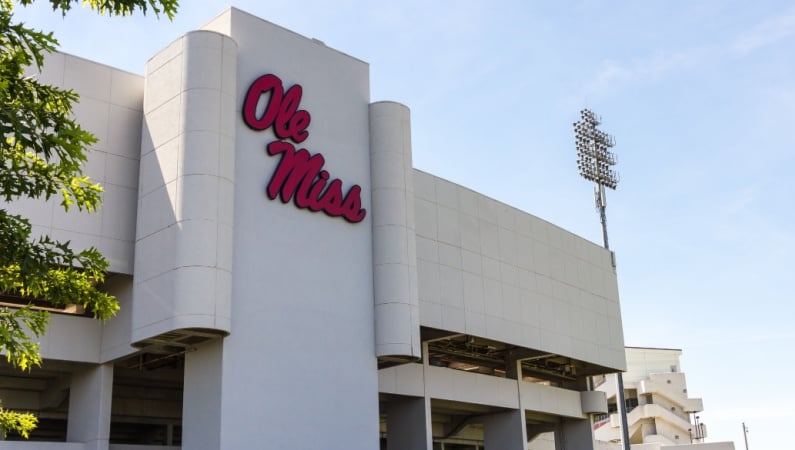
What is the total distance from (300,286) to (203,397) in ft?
14.4

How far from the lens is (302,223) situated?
28141 millimetres

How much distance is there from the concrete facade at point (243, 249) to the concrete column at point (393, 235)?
50 mm

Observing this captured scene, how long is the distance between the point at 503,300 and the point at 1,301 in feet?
64.3

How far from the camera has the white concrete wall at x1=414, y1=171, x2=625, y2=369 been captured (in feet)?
116

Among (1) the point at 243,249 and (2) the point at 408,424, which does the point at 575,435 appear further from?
(1) the point at 243,249

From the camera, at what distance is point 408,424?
36.6m

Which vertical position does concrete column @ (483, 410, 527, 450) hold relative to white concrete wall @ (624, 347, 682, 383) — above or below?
below

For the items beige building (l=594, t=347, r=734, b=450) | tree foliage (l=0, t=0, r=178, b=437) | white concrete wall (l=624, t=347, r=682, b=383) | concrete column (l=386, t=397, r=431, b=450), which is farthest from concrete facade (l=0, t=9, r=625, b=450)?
white concrete wall (l=624, t=347, r=682, b=383)

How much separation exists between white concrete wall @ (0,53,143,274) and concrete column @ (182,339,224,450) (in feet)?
11.8

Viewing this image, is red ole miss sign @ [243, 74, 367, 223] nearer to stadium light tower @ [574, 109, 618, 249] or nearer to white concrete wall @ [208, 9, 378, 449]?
white concrete wall @ [208, 9, 378, 449]

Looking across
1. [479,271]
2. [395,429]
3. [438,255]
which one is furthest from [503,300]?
[395,429]

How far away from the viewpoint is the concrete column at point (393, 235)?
29.1m

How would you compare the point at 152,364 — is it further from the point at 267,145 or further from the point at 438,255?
the point at 438,255

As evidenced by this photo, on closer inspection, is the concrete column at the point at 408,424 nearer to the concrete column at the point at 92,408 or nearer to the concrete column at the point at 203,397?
the concrete column at the point at 203,397
